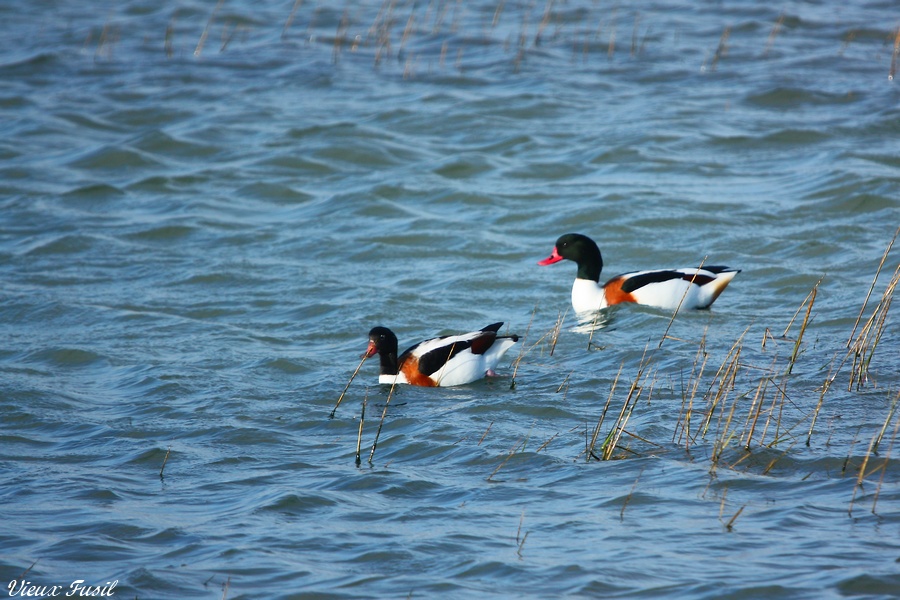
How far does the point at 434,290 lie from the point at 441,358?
2636 mm

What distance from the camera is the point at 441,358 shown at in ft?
26.7

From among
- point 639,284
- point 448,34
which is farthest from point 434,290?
point 448,34

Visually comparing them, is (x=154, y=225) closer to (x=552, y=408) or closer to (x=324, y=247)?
(x=324, y=247)

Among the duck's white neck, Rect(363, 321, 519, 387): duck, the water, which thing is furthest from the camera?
the duck's white neck

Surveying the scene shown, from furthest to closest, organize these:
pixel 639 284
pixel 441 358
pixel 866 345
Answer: pixel 639 284
pixel 441 358
pixel 866 345

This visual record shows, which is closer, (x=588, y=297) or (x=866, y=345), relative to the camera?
(x=866, y=345)

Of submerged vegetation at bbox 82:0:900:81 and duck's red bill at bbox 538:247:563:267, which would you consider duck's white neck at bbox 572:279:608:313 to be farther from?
submerged vegetation at bbox 82:0:900:81

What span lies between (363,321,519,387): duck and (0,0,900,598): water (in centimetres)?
16

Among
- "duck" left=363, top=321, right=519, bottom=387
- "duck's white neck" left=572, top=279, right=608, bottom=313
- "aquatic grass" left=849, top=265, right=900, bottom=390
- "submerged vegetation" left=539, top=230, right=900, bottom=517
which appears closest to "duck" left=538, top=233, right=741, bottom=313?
"duck's white neck" left=572, top=279, right=608, bottom=313

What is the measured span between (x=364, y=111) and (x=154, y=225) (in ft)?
17.0

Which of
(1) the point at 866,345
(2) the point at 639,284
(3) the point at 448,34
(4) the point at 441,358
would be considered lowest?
(4) the point at 441,358

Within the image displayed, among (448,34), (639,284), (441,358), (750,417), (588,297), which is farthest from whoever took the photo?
(448,34)

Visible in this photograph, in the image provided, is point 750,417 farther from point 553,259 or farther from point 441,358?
point 553,259

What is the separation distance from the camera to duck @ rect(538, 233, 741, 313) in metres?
9.68
